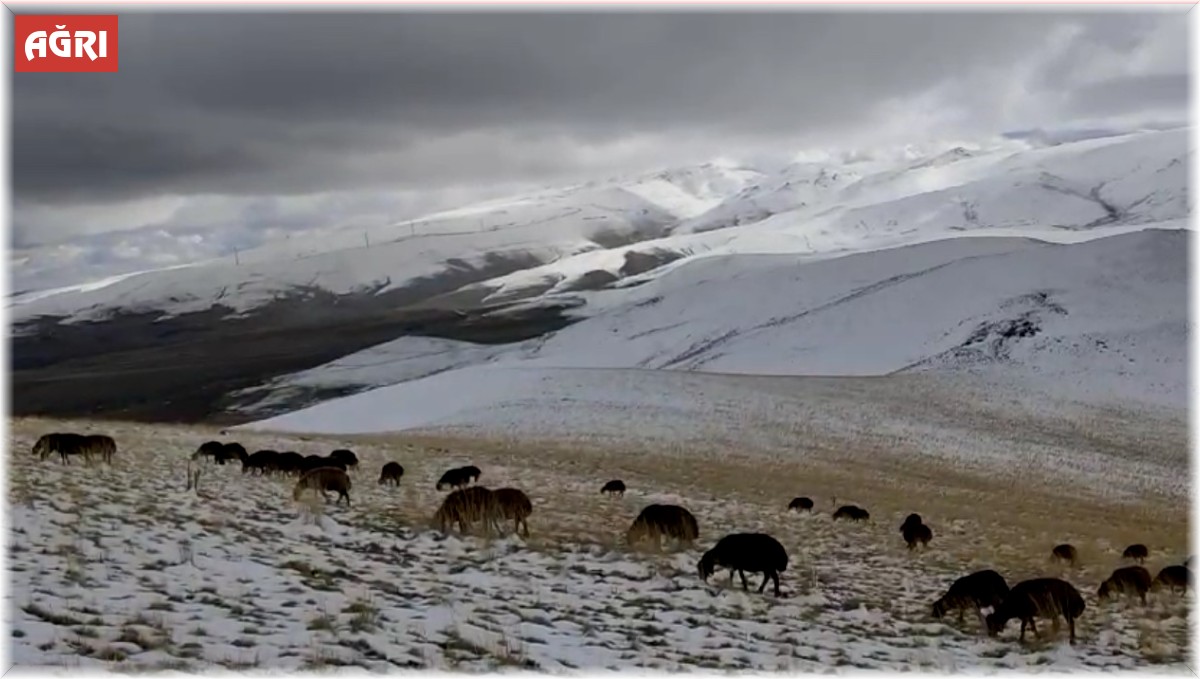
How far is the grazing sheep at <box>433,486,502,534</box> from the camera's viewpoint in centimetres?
1659

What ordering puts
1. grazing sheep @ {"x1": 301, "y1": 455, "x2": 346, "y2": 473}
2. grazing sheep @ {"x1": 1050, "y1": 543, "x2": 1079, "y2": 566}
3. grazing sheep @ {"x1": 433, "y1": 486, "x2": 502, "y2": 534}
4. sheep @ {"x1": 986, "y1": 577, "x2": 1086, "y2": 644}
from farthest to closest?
grazing sheep @ {"x1": 1050, "y1": 543, "x2": 1079, "y2": 566}
grazing sheep @ {"x1": 301, "y1": 455, "x2": 346, "y2": 473}
grazing sheep @ {"x1": 433, "y1": 486, "x2": 502, "y2": 534}
sheep @ {"x1": 986, "y1": 577, "x2": 1086, "y2": 644}

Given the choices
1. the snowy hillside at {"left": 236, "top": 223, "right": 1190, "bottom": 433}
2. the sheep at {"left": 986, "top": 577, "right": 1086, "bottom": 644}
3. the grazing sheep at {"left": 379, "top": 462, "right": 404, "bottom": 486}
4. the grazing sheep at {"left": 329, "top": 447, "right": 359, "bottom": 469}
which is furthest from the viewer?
the snowy hillside at {"left": 236, "top": 223, "right": 1190, "bottom": 433}

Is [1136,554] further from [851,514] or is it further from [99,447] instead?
[99,447]

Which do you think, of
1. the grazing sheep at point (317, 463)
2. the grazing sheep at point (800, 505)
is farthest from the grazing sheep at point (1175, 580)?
the grazing sheep at point (317, 463)

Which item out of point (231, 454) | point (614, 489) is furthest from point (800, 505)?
point (231, 454)

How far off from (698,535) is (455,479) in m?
7.10

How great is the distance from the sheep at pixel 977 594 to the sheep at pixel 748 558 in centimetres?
257

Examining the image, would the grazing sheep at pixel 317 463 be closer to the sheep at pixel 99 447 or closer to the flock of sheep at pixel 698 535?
the flock of sheep at pixel 698 535

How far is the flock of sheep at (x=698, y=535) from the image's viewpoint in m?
13.7

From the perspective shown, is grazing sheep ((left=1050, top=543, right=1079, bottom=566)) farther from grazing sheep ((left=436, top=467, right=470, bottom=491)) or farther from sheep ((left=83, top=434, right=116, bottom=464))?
sheep ((left=83, top=434, right=116, bottom=464))

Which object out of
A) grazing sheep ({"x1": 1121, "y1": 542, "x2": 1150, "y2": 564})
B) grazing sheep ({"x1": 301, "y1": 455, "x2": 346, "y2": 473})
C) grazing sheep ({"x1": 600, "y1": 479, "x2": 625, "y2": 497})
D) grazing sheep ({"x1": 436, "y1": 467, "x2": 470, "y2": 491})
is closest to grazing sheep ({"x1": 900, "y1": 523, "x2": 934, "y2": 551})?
grazing sheep ({"x1": 1121, "y1": 542, "x2": 1150, "y2": 564})

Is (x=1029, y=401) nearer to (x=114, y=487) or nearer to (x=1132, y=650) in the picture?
(x=1132, y=650)

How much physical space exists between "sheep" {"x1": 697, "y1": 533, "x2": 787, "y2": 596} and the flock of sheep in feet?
0.05

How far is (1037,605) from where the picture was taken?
13.6 meters
